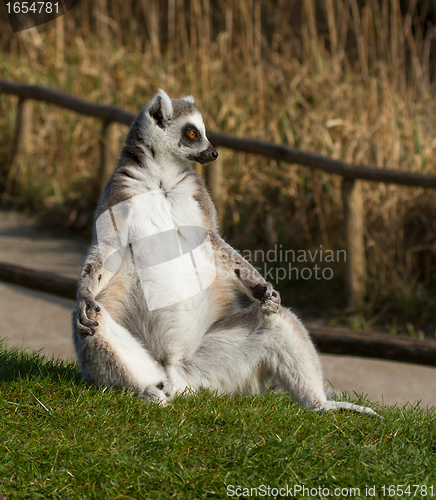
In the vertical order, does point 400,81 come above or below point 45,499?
above

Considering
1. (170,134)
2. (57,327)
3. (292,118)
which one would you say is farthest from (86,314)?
(292,118)

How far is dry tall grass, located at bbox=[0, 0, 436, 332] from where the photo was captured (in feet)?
21.0

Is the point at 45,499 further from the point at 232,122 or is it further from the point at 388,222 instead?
the point at 232,122

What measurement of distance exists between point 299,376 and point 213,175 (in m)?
4.19

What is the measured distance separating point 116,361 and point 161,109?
50.8 inches

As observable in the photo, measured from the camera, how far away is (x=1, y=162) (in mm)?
9711

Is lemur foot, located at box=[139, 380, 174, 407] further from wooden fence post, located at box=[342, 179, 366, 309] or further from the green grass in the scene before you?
wooden fence post, located at box=[342, 179, 366, 309]

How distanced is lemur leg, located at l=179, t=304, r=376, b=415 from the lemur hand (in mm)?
539

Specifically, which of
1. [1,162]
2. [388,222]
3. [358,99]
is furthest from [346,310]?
[1,162]

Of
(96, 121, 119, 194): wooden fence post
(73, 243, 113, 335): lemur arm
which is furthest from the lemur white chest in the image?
(96, 121, 119, 194): wooden fence post

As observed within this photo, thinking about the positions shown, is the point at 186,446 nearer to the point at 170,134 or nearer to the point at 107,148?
the point at 170,134

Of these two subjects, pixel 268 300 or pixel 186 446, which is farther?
pixel 268 300

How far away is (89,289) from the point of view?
2.58 meters

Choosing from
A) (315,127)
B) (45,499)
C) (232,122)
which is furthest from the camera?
(232,122)
